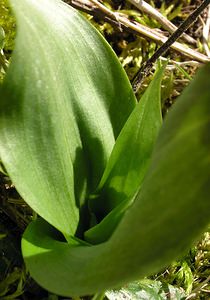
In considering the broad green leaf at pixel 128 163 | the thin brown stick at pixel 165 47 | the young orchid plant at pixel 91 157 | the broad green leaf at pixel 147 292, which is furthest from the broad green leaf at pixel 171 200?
the thin brown stick at pixel 165 47

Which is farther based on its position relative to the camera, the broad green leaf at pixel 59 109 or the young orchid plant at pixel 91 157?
the broad green leaf at pixel 59 109

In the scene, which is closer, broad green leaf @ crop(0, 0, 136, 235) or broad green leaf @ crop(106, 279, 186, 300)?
broad green leaf @ crop(0, 0, 136, 235)

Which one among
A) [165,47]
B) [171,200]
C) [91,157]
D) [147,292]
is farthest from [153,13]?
[171,200]

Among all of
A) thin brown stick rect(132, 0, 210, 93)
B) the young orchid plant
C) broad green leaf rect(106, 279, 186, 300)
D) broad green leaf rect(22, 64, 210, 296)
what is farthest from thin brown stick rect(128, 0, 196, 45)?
broad green leaf rect(22, 64, 210, 296)

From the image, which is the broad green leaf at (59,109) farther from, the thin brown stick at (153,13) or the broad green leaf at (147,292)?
the thin brown stick at (153,13)

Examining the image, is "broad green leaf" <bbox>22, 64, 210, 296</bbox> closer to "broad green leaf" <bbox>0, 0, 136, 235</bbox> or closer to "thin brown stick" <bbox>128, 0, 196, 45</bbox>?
"broad green leaf" <bbox>0, 0, 136, 235</bbox>

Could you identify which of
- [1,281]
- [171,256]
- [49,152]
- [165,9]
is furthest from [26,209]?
[165,9]

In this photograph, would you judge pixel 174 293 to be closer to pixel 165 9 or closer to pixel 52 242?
pixel 52 242
